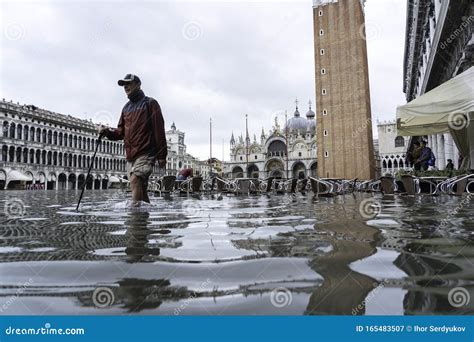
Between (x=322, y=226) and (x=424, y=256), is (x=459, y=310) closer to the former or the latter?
(x=424, y=256)

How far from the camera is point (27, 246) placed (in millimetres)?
2240

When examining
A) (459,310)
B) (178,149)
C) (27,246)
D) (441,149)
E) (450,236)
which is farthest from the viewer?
(178,149)

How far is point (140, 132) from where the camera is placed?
575 centimetres

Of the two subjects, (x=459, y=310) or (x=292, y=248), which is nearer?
(x=459, y=310)

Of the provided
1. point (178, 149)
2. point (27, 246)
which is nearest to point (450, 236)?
point (27, 246)

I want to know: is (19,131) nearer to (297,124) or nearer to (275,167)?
(275,167)

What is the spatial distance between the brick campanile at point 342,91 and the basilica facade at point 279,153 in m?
31.9

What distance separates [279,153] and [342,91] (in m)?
40.8

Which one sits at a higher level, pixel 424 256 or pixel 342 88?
pixel 342 88

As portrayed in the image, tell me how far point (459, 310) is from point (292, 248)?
3.22ft

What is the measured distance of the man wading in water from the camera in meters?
5.73

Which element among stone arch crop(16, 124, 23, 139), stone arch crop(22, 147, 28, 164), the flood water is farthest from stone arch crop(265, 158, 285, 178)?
the flood water

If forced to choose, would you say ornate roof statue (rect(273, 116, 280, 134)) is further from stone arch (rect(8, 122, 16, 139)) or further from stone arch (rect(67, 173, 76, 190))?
stone arch (rect(8, 122, 16, 139))

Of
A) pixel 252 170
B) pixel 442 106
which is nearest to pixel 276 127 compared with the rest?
pixel 252 170
